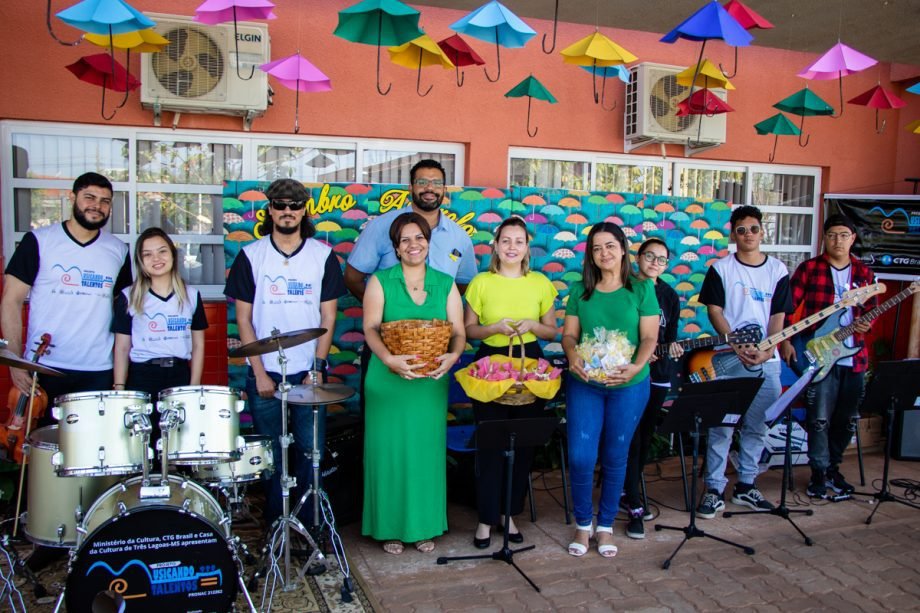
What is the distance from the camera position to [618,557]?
4309mm

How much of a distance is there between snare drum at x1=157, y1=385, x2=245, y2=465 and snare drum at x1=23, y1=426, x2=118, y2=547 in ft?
2.02

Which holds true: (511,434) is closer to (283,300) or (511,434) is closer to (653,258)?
(283,300)

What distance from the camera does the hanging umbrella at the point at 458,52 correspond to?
5676 mm

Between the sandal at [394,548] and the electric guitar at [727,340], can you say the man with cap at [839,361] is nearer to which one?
the electric guitar at [727,340]

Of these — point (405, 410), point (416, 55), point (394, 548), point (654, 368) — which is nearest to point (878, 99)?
point (654, 368)

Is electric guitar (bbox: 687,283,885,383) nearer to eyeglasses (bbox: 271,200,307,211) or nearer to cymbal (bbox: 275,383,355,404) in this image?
cymbal (bbox: 275,383,355,404)

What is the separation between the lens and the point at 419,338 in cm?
384

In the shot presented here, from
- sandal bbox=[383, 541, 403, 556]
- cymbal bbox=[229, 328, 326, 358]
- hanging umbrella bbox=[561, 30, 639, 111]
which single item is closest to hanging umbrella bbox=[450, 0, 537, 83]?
hanging umbrella bbox=[561, 30, 639, 111]

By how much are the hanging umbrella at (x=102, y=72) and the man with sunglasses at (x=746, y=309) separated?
4.61 metres

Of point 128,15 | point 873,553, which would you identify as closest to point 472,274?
point 128,15

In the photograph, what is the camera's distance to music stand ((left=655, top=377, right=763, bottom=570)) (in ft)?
13.5

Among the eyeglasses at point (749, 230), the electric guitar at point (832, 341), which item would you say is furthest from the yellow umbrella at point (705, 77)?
the electric guitar at point (832, 341)

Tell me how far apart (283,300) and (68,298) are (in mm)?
1252

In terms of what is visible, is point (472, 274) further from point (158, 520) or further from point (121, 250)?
point (158, 520)
